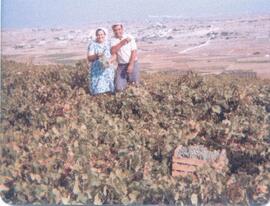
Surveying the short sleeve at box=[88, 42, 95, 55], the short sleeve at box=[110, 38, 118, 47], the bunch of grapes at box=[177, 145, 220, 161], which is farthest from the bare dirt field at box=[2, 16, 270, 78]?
the bunch of grapes at box=[177, 145, 220, 161]

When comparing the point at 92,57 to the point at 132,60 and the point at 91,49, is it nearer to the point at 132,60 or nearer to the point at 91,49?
the point at 91,49

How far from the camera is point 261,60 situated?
3.00 meters

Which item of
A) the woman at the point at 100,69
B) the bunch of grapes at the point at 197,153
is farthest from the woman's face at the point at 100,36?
the bunch of grapes at the point at 197,153

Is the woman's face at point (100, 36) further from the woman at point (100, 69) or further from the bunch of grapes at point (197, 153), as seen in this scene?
the bunch of grapes at point (197, 153)

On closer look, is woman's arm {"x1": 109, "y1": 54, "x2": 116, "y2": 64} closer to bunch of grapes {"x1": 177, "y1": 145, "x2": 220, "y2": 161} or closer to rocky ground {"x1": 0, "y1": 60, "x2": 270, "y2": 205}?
rocky ground {"x1": 0, "y1": 60, "x2": 270, "y2": 205}

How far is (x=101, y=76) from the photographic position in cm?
334

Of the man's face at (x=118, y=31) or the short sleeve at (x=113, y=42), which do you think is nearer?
the man's face at (x=118, y=31)

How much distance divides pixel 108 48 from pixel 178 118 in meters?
0.62

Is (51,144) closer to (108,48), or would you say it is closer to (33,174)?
(33,174)

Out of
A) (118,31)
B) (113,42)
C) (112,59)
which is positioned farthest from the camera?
(112,59)

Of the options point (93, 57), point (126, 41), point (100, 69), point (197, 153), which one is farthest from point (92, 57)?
point (197, 153)

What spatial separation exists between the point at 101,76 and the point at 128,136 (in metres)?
0.42

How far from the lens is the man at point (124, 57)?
314cm

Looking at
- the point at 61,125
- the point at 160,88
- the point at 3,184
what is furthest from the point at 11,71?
the point at 160,88
